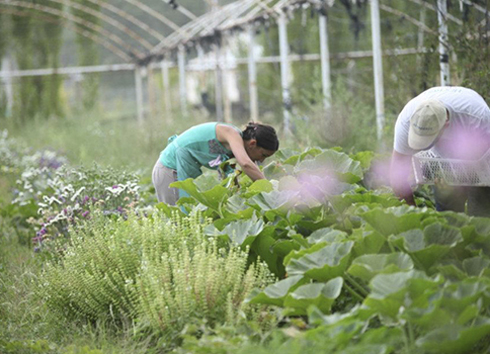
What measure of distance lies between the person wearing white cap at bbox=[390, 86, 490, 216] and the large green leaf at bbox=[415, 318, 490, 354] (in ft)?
4.40

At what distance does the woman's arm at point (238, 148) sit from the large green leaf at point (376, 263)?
179 centimetres

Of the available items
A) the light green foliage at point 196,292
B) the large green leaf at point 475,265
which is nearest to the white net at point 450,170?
the large green leaf at point 475,265

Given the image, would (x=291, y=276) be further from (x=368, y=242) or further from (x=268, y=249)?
(x=268, y=249)

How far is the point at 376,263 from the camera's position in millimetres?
2873

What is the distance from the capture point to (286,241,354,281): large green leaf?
9.82 ft

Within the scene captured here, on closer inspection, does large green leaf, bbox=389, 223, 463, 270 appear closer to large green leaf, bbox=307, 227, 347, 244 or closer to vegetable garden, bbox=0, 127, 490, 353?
vegetable garden, bbox=0, 127, 490, 353

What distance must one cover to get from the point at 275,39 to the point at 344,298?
52.3ft

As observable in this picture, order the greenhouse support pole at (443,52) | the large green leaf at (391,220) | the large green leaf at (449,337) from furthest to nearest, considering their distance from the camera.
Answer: the greenhouse support pole at (443,52) < the large green leaf at (391,220) < the large green leaf at (449,337)

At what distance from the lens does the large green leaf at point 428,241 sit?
2.96 metres

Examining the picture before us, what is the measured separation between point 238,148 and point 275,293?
195cm

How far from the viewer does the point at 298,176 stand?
14.5ft

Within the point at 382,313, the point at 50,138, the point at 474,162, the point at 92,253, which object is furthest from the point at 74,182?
the point at 50,138

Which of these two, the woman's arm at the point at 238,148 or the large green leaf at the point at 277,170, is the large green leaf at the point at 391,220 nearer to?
the woman's arm at the point at 238,148

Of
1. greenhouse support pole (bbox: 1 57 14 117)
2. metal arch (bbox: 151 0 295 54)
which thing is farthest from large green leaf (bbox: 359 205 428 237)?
greenhouse support pole (bbox: 1 57 14 117)
